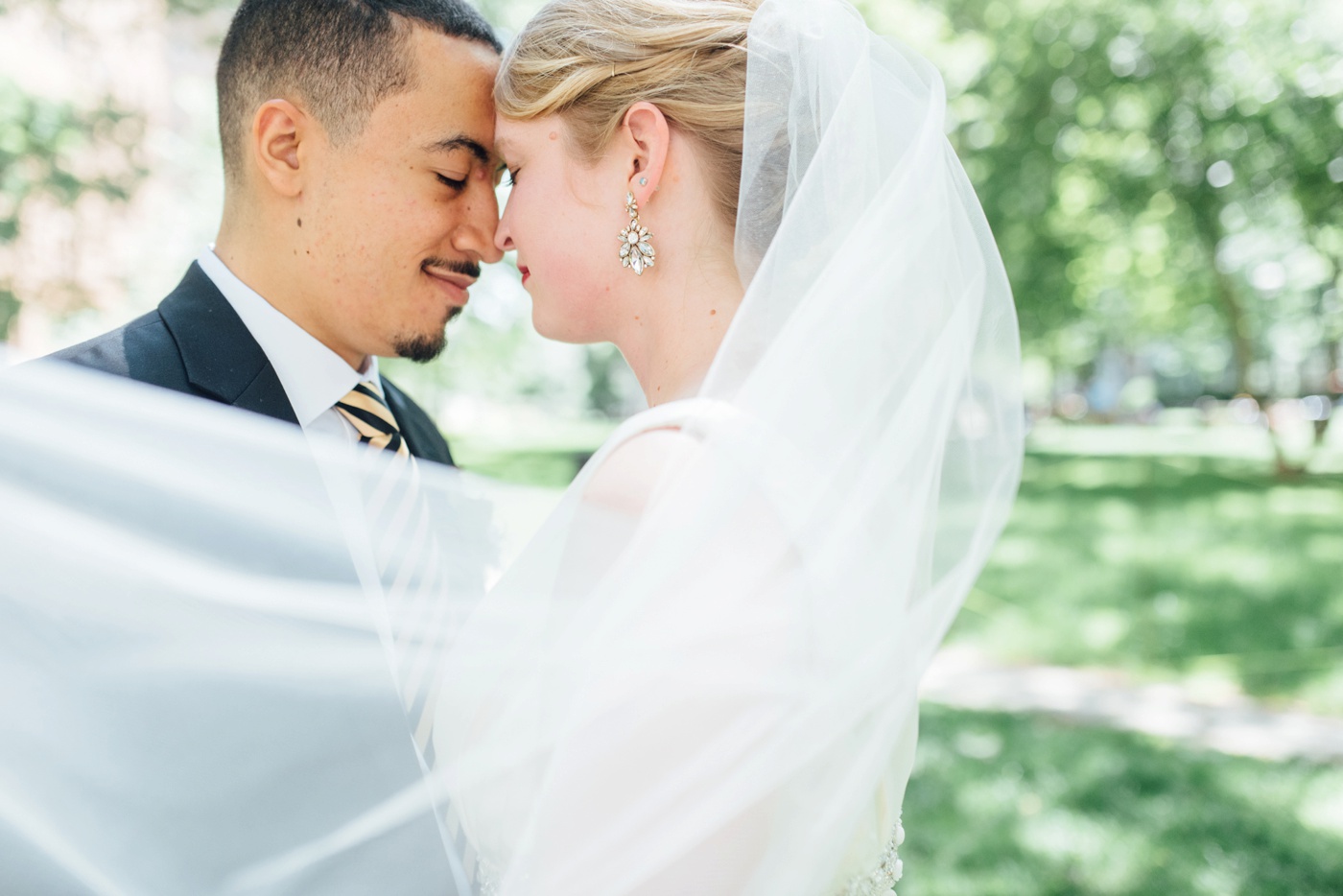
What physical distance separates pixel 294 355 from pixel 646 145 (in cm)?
98

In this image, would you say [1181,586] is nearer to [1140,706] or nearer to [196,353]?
[1140,706]

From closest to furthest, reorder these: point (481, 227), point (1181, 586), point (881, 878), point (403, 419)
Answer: point (881, 878)
point (481, 227)
point (403, 419)
point (1181, 586)

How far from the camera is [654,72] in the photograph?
1.79 metres

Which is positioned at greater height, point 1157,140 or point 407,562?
point 407,562

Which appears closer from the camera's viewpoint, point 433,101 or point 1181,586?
point 433,101

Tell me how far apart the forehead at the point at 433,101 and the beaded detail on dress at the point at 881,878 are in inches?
69.5

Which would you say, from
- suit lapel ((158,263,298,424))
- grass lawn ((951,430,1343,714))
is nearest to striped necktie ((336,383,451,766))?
suit lapel ((158,263,298,424))

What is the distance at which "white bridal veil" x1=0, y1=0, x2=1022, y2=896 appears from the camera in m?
1.42

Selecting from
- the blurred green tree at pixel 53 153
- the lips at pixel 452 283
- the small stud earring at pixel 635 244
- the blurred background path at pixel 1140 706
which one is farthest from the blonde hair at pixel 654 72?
the blurred green tree at pixel 53 153

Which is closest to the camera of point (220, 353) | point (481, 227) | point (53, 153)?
point (220, 353)

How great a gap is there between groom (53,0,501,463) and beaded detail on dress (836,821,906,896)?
147 centimetres

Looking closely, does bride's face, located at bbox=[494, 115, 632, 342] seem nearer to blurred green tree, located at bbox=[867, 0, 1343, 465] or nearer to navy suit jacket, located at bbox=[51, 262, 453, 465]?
navy suit jacket, located at bbox=[51, 262, 453, 465]

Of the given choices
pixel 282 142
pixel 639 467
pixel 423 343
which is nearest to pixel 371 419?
pixel 423 343

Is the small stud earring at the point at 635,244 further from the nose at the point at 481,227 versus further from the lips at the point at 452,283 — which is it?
the lips at the point at 452,283
